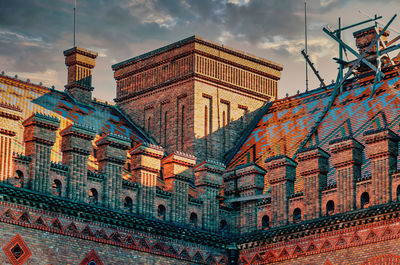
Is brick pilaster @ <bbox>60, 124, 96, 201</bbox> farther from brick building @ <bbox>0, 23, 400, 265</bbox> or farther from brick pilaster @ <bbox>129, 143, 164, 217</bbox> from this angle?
brick pilaster @ <bbox>129, 143, 164, 217</bbox>

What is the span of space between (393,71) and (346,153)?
30.1 feet

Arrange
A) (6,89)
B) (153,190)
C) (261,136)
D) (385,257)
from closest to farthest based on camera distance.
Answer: (385,257) < (153,190) < (6,89) < (261,136)

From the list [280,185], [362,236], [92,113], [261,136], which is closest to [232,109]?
[261,136]

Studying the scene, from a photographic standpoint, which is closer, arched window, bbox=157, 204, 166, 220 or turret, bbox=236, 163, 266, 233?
arched window, bbox=157, 204, 166, 220

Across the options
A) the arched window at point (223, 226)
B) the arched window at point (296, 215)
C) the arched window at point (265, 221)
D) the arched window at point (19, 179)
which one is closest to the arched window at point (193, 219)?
the arched window at point (223, 226)

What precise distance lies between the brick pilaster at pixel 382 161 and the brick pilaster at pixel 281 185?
3.89 metres

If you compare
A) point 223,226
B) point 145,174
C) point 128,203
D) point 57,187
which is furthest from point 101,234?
point 223,226

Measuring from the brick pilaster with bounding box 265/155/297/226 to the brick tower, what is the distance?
822 centimetres

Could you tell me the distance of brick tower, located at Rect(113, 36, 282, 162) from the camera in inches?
2141

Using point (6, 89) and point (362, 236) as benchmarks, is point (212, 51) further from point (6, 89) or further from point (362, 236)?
point (362, 236)

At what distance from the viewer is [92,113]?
53844 mm

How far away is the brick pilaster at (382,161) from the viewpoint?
137 feet

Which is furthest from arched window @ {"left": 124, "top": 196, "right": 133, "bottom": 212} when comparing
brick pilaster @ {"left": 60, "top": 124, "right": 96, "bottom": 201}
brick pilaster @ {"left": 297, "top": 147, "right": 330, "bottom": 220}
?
brick pilaster @ {"left": 297, "top": 147, "right": 330, "bottom": 220}

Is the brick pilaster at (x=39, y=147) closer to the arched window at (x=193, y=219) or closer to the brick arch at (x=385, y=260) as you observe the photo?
the arched window at (x=193, y=219)
